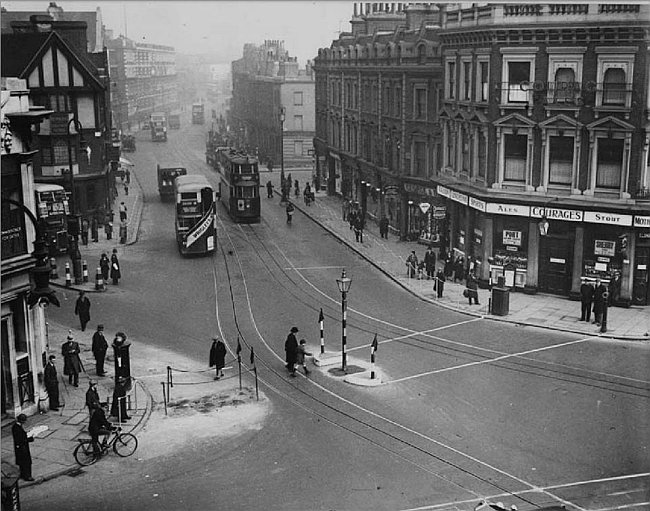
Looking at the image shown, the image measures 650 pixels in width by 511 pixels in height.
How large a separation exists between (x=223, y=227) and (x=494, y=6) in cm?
2516

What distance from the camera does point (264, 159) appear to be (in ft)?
294

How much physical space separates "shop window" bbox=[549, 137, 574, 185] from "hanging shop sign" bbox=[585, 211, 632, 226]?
1890mm

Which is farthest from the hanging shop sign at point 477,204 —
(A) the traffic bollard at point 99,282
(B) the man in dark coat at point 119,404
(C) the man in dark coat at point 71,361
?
(B) the man in dark coat at point 119,404

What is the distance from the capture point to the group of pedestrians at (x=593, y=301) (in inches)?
1199

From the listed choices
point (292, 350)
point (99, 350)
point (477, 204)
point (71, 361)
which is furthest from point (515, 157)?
point (71, 361)

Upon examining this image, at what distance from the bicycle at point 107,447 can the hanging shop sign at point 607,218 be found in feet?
68.1

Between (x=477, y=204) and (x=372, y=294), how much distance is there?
6228 millimetres

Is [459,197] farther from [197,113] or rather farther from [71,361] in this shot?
[197,113]

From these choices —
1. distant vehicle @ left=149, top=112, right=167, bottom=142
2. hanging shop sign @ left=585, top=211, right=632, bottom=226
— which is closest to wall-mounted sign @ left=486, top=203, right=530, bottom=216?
hanging shop sign @ left=585, top=211, right=632, bottom=226

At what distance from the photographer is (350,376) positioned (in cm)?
2512

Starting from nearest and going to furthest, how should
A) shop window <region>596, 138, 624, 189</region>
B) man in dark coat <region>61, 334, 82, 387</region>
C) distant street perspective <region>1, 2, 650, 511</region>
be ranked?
distant street perspective <region>1, 2, 650, 511</region>, man in dark coat <region>61, 334, 82, 387</region>, shop window <region>596, 138, 624, 189</region>

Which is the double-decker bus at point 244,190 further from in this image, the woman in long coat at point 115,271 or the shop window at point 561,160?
the shop window at point 561,160

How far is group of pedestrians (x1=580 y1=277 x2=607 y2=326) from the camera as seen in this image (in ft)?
99.9

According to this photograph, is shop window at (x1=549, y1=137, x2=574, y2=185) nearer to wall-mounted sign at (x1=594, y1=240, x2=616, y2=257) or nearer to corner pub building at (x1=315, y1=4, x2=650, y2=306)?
corner pub building at (x1=315, y1=4, x2=650, y2=306)
